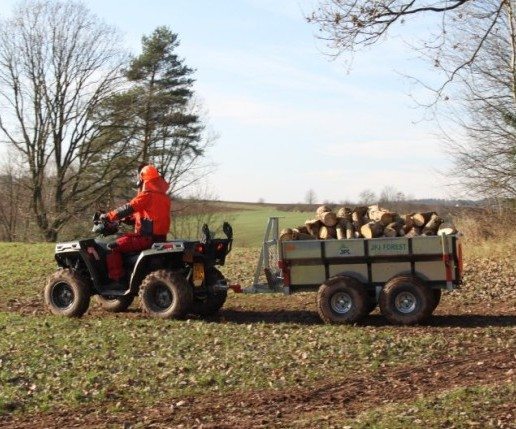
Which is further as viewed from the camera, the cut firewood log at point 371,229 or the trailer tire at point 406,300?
the cut firewood log at point 371,229

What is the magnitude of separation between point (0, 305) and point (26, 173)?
1005 inches

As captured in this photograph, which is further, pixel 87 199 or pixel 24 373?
pixel 87 199

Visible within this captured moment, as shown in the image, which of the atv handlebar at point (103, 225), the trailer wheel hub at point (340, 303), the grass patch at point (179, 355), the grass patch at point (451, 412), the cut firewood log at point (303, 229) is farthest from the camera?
the atv handlebar at point (103, 225)

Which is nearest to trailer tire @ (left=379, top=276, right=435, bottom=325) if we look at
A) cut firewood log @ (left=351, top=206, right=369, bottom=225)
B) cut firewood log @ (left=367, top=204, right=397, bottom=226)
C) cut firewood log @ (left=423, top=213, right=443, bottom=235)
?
cut firewood log @ (left=423, top=213, right=443, bottom=235)

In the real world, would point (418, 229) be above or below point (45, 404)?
above

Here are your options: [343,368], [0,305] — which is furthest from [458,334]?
[0,305]

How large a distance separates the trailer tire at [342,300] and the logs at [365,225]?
0.67 m

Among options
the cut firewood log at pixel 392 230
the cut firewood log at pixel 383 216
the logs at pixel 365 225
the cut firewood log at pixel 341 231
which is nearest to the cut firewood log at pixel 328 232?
the logs at pixel 365 225

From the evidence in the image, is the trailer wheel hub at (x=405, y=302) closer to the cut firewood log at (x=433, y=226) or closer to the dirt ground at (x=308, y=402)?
the cut firewood log at (x=433, y=226)

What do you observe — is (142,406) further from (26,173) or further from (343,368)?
(26,173)

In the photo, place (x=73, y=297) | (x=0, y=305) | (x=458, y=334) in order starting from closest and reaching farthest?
(x=458, y=334), (x=73, y=297), (x=0, y=305)

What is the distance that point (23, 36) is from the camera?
37.3 metres

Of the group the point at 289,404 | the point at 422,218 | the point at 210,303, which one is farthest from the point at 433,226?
the point at 289,404

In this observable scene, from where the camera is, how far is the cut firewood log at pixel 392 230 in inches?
417
